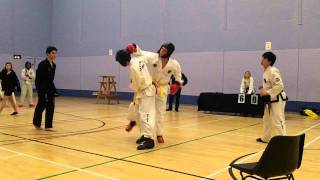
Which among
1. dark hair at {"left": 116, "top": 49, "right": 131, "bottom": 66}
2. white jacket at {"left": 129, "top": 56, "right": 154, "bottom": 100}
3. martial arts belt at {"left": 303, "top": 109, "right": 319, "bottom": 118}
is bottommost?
martial arts belt at {"left": 303, "top": 109, "right": 319, "bottom": 118}

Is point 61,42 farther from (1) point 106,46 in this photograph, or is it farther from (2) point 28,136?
(2) point 28,136

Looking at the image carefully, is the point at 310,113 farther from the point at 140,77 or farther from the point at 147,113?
the point at 140,77

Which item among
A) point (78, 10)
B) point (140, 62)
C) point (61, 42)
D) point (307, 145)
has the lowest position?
point (307, 145)

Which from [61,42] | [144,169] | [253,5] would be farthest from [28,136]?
[61,42]

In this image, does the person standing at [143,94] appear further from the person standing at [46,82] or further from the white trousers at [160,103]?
the person standing at [46,82]

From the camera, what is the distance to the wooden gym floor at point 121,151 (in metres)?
4.51

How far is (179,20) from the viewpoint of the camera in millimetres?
16562

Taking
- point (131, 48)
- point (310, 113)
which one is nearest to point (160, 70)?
point (131, 48)

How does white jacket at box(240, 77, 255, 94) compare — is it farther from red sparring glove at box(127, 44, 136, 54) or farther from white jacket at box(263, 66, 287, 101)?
red sparring glove at box(127, 44, 136, 54)

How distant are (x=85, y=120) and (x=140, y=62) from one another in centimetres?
465

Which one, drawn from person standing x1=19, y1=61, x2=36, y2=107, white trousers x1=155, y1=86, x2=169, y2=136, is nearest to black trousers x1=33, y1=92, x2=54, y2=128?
white trousers x1=155, y1=86, x2=169, y2=136

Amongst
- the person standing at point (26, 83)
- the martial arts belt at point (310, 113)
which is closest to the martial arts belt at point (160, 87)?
the martial arts belt at point (310, 113)

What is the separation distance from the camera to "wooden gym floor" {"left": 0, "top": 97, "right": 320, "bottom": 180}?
14.8ft

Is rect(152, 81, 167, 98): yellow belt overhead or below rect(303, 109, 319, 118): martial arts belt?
overhead
